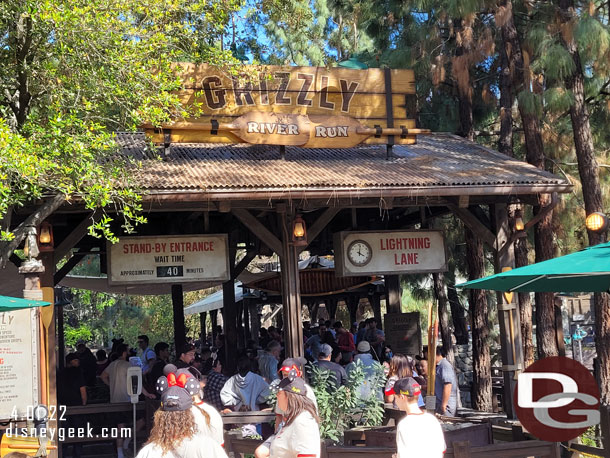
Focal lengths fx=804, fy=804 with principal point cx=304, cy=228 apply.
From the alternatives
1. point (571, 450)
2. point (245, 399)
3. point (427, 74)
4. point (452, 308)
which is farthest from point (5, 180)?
point (452, 308)

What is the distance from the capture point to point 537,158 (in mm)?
13984

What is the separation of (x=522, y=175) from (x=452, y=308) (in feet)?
36.4

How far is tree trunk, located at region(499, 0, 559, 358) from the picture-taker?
45.8ft

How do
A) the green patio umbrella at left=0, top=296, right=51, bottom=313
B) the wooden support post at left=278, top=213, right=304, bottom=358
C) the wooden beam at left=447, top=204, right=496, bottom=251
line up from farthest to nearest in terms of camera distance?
the wooden beam at left=447, top=204, right=496, bottom=251 < the wooden support post at left=278, top=213, right=304, bottom=358 < the green patio umbrella at left=0, top=296, right=51, bottom=313

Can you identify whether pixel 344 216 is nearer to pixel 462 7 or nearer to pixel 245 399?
pixel 462 7

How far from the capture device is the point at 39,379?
8914 mm

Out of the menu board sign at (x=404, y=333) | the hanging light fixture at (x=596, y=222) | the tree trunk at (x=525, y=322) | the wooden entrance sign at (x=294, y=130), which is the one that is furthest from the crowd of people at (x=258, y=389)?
the wooden entrance sign at (x=294, y=130)

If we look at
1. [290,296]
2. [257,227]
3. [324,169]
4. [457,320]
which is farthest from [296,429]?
[457,320]

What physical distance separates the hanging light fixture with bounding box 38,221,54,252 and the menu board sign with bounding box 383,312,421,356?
652 centimetres

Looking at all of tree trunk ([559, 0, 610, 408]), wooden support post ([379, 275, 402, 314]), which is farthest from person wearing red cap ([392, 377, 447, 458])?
wooden support post ([379, 275, 402, 314])

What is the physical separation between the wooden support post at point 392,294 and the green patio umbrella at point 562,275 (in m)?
7.61

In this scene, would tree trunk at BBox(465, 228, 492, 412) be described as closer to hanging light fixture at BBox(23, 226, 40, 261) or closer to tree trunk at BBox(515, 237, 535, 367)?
tree trunk at BBox(515, 237, 535, 367)

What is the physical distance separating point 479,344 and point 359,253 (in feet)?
17.0
